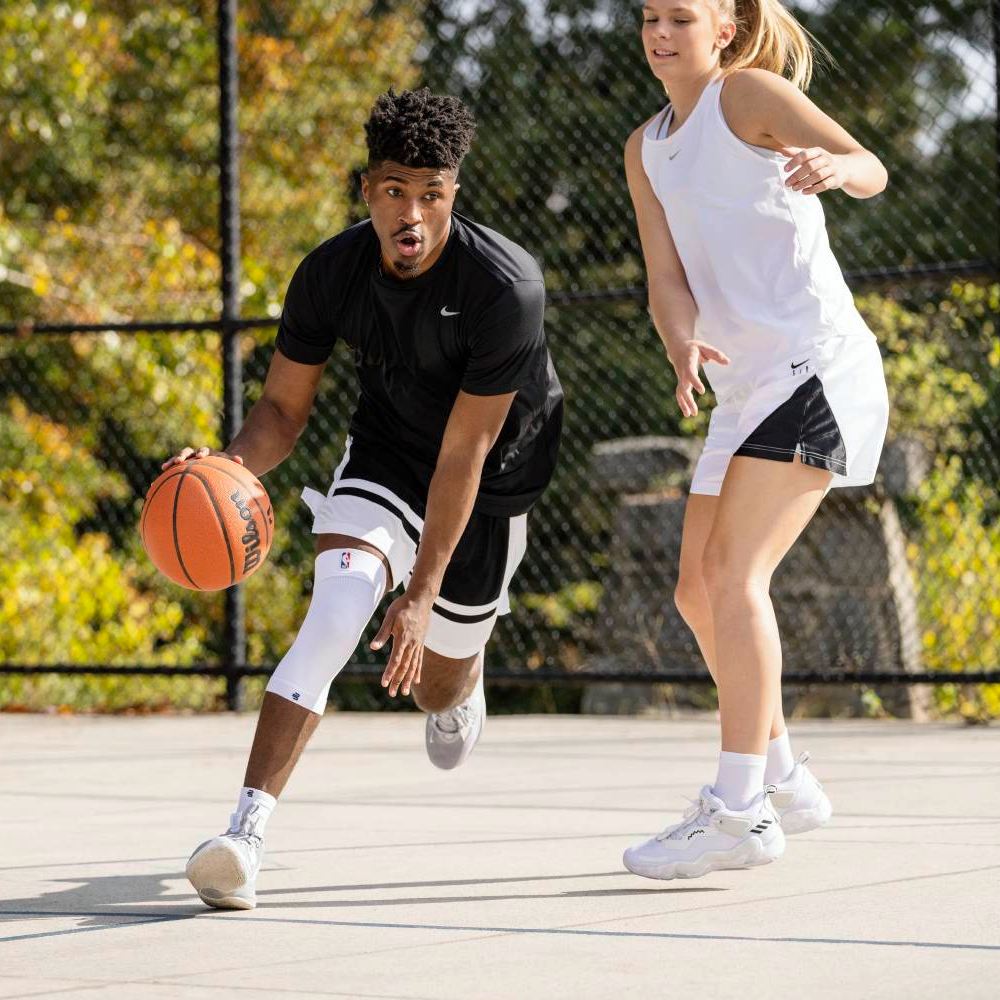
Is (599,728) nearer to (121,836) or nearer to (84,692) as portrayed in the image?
(121,836)

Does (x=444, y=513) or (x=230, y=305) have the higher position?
(x=444, y=513)

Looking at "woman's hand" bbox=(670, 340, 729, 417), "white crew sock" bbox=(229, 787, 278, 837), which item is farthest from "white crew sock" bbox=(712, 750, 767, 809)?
"white crew sock" bbox=(229, 787, 278, 837)

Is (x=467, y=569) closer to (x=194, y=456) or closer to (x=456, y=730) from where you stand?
(x=456, y=730)

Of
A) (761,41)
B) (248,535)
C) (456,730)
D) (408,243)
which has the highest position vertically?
(761,41)

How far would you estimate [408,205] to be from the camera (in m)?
3.42

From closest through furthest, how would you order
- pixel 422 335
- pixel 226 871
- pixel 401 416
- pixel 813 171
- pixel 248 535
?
pixel 226 871 → pixel 813 171 → pixel 248 535 → pixel 422 335 → pixel 401 416

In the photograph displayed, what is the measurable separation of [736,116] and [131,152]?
31.3ft

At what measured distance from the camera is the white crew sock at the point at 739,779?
3.26 m

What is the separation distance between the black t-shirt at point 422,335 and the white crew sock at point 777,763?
0.94 m

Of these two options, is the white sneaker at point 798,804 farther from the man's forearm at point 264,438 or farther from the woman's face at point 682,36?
the woman's face at point 682,36

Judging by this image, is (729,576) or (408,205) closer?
(729,576)

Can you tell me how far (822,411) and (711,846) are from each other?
2.90 feet

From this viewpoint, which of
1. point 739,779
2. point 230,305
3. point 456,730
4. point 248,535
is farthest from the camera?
point 230,305

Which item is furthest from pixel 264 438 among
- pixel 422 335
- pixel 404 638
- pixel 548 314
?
pixel 548 314
